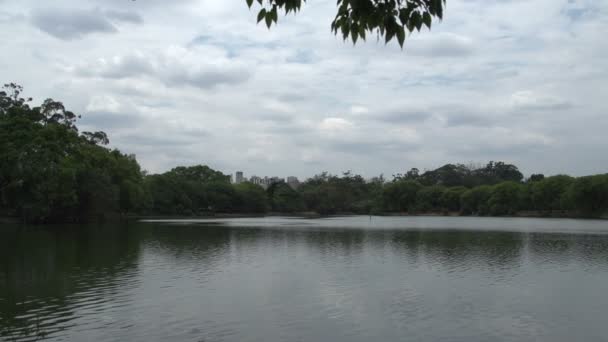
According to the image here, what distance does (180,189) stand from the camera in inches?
3885

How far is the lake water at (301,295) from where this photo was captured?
12242mm

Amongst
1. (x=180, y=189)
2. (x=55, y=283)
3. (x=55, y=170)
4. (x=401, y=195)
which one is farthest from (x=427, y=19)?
(x=401, y=195)

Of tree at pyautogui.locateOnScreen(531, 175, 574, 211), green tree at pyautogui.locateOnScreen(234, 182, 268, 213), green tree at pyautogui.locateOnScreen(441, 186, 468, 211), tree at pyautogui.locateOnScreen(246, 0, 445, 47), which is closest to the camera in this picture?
tree at pyautogui.locateOnScreen(246, 0, 445, 47)

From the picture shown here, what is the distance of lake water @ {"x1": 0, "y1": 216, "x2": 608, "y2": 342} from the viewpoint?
40.2 ft

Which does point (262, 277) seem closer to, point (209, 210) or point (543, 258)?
point (543, 258)

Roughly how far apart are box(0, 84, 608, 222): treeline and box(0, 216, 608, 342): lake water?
437 inches

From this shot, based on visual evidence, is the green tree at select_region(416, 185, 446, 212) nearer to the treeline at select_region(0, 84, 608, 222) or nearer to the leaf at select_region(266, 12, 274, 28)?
the treeline at select_region(0, 84, 608, 222)

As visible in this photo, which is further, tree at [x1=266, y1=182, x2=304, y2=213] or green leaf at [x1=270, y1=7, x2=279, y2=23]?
tree at [x1=266, y1=182, x2=304, y2=213]

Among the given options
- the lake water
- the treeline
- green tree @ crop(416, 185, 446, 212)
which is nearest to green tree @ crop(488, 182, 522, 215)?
the treeline

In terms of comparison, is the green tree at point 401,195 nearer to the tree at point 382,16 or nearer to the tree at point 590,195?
the tree at point 590,195

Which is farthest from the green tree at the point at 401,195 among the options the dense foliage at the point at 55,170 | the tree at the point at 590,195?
the dense foliage at the point at 55,170

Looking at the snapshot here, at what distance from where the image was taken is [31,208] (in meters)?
56.1

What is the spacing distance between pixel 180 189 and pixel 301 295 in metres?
85.4

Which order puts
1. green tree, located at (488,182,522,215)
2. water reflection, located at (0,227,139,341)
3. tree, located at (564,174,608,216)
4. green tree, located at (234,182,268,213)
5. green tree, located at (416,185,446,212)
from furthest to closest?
green tree, located at (416,185,446,212), green tree, located at (234,182,268,213), green tree, located at (488,182,522,215), tree, located at (564,174,608,216), water reflection, located at (0,227,139,341)
